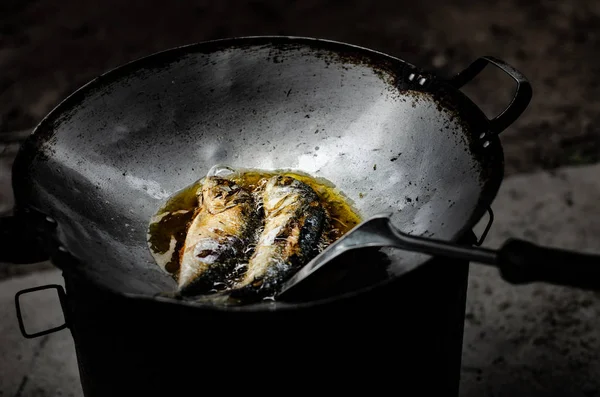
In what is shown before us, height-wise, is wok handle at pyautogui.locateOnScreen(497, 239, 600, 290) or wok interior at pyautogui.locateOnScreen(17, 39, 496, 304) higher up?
wok interior at pyautogui.locateOnScreen(17, 39, 496, 304)

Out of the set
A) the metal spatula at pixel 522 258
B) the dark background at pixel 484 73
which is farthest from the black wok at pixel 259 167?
the dark background at pixel 484 73

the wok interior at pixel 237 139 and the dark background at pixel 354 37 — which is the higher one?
the dark background at pixel 354 37

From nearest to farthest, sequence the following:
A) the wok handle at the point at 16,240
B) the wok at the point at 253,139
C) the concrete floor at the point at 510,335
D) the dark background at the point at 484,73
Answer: the wok handle at the point at 16,240
the wok at the point at 253,139
the concrete floor at the point at 510,335
the dark background at the point at 484,73

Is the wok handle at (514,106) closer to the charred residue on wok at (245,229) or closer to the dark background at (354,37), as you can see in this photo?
the charred residue on wok at (245,229)

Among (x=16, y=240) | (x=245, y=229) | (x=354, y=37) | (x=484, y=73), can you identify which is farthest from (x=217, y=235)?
(x=354, y=37)

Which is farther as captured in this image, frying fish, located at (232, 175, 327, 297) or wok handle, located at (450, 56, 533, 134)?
wok handle, located at (450, 56, 533, 134)

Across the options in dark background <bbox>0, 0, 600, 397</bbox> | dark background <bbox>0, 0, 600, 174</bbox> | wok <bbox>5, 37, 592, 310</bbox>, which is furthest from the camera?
dark background <bbox>0, 0, 600, 174</bbox>

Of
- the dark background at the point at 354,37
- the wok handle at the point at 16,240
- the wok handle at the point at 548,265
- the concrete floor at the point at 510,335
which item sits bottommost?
the concrete floor at the point at 510,335

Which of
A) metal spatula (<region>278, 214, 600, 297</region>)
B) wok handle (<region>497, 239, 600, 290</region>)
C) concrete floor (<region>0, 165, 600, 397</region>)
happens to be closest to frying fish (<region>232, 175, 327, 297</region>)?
metal spatula (<region>278, 214, 600, 297</region>)

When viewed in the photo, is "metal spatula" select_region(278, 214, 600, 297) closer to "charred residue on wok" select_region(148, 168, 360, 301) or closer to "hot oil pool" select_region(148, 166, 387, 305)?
"hot oil pool" select_region(148, 166, 387, 305)

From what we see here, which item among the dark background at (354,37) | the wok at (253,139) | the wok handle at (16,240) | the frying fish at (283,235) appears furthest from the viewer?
the dark background at (354,37)
